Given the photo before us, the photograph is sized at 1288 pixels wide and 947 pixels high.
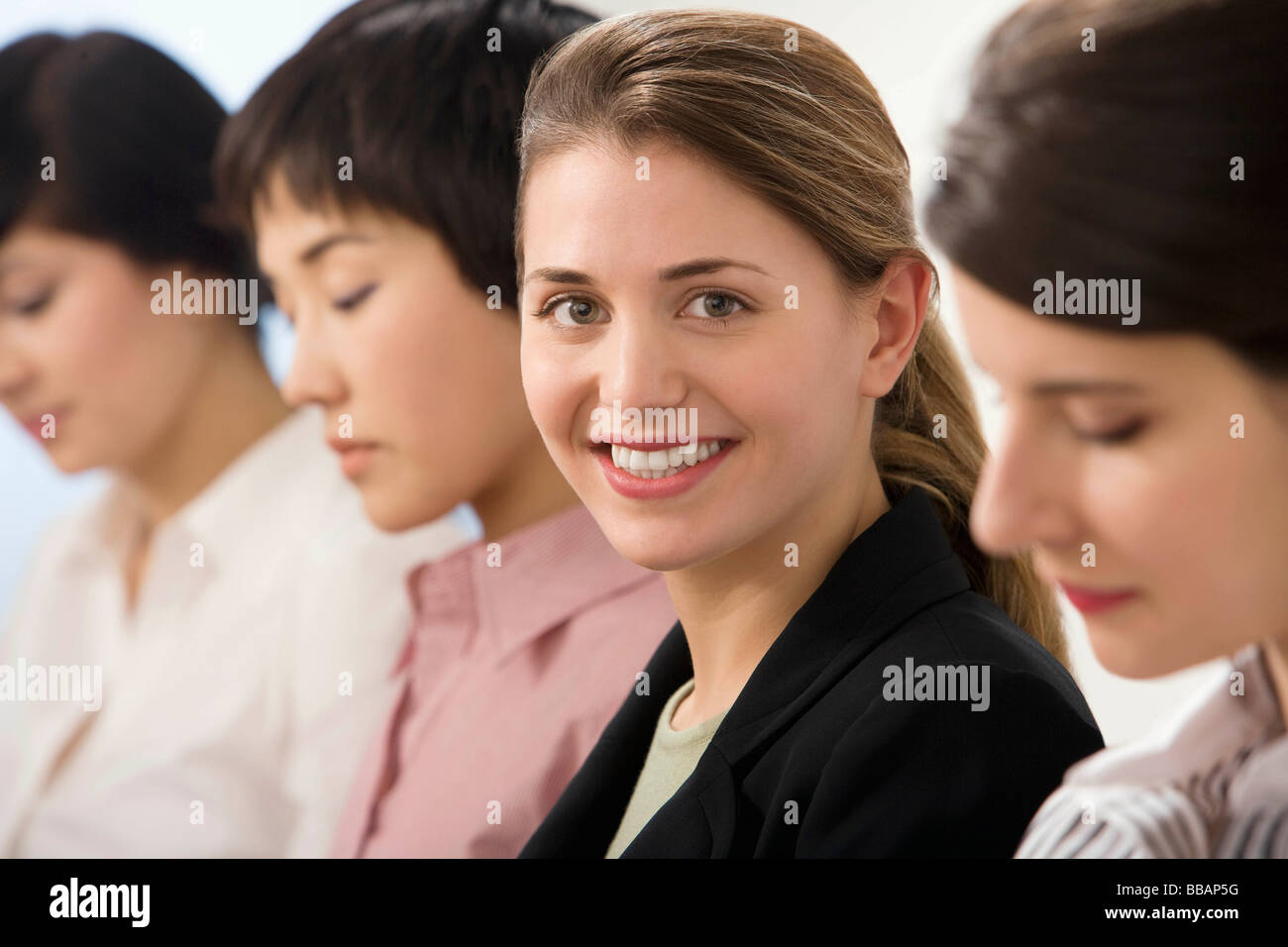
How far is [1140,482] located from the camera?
1.83ft

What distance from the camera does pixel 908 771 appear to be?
63cm

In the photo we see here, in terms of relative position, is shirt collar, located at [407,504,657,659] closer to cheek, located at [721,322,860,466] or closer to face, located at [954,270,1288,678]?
cheek, located at [721,322,860,466]

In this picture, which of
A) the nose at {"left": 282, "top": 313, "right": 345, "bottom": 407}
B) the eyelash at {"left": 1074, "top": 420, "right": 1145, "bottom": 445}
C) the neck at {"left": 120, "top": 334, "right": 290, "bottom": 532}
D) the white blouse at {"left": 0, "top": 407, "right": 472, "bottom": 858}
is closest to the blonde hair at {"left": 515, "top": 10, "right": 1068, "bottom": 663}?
the eyelash at {"left": 1074, "top": 420, "right": 1145, "bottom": 445}

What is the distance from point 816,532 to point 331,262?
61cm

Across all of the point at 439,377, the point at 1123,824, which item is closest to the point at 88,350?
the point at 439,377

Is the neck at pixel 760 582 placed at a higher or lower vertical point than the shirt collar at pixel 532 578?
lower

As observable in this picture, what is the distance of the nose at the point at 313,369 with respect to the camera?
1215 millimetres

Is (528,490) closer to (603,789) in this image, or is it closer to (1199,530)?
(603,789)

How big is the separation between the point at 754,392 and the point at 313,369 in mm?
607

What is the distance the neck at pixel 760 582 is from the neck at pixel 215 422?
78 centimetres

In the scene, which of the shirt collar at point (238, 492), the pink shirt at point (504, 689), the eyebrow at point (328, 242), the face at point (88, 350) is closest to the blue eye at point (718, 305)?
the pink shirt at point (504, 689)

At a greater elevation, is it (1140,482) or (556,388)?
(556,388)

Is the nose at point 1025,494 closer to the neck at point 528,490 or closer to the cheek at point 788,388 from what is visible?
the cheek at point 788,388

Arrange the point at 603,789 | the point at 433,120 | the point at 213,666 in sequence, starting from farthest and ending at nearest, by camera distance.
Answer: the point at 213,666, the point at 433,120, the point at 603,789
